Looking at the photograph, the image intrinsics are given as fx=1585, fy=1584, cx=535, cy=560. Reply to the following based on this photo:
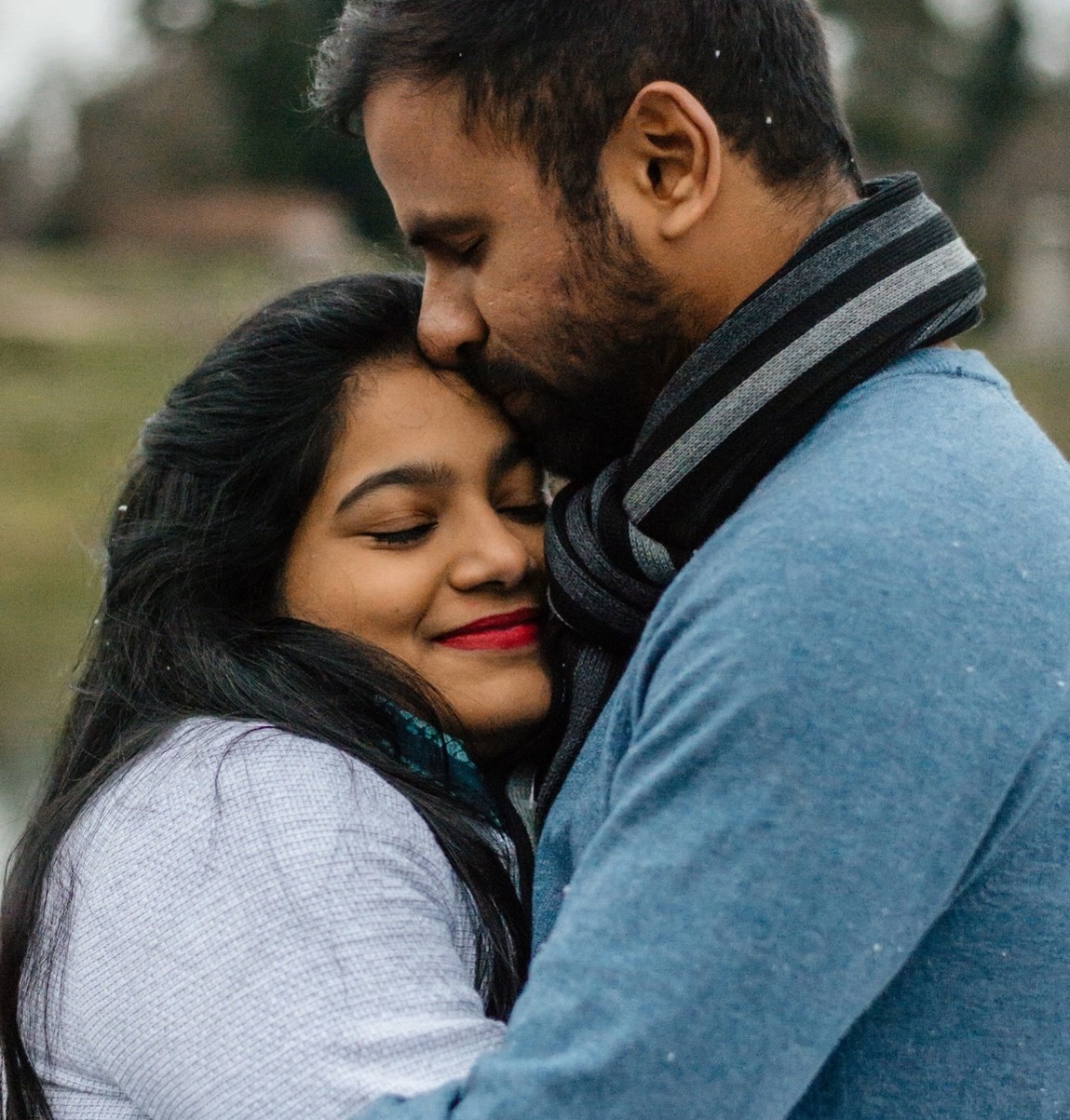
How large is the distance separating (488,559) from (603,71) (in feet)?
2.25

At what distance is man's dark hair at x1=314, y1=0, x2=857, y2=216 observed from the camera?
5.18 ft

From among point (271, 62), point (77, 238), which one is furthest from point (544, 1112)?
point (271, 62)

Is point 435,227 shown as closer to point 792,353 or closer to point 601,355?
point 601,355

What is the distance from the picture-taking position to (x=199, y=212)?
2533 cm

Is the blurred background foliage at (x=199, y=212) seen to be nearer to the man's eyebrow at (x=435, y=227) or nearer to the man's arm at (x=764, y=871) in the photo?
the man's eyebrow at (x=435, y=227)

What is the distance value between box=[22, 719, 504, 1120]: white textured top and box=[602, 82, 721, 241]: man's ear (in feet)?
2.25

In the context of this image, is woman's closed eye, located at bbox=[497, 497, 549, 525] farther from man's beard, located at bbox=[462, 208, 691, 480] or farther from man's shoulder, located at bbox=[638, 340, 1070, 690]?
man's shoulder, located at bbox=[638, 340, 1070, 690]

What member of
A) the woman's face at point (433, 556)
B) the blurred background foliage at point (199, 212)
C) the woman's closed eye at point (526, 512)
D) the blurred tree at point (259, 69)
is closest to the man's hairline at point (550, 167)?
the woman's face at point (433, 556)

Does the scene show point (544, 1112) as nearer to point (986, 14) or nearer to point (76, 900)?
point (76, 900)

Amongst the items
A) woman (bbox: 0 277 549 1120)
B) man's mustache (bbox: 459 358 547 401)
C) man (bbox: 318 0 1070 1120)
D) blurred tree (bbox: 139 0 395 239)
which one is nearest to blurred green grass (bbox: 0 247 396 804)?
blurred tree (bbox: 139 0 395 239)

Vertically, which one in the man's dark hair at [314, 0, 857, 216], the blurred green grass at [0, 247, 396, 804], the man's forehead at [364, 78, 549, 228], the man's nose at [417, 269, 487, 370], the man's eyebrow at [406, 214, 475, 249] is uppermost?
the man's dark hair at [314, 0, 857, 216]

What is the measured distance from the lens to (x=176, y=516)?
217 cm

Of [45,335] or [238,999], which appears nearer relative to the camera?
[238,999]

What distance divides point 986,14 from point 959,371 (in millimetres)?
36352
